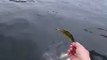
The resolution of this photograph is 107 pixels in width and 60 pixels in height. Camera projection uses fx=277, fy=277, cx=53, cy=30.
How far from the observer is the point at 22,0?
8.56 meters

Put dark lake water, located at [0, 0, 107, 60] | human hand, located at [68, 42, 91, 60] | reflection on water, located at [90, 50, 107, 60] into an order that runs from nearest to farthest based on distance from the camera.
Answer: human hand, located at [68, 42, 91, 60] → dark lake water, located at [0, 0, 107, 60] → reflection on water, located at [90, 50, 107, 60]

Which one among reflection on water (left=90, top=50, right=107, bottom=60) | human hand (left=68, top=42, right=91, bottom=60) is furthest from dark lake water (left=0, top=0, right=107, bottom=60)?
human hand (left=68, top=42, right=91, bottom=60)

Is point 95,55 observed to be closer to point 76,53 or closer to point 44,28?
point 44,28

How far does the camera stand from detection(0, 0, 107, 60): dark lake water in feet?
17.7

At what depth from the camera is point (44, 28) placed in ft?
20.8

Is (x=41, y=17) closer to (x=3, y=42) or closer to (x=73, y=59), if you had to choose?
(x=3, y=42)

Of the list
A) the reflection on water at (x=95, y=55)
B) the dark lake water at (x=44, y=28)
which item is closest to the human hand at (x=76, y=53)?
the dark lake water at (x=44, y=28)

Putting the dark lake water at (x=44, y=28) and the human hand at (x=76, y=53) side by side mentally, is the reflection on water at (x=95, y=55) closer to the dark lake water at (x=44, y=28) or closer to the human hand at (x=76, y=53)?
the dark lake water at (x=44, y=28)

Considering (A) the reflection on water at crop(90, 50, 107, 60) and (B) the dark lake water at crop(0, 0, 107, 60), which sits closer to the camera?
(B) the dark lake water at crop(0, 0, 107, 60)

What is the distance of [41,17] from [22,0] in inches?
70.4

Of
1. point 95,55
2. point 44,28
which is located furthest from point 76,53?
point 44,28

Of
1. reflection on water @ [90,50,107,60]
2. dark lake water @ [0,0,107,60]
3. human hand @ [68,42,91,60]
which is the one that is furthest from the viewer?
reflection on water @ [90,50,107,60]

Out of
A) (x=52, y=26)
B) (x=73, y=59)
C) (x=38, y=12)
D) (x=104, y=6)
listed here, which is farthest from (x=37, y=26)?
(x=104, y=6)

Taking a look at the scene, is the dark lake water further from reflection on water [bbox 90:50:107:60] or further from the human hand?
the human hand
